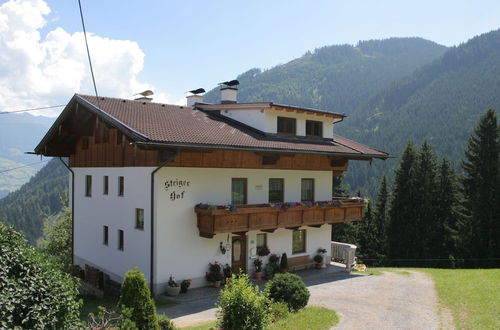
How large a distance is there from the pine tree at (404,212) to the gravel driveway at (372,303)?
29416 millimetres

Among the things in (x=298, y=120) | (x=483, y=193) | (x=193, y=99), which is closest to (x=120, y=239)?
(x=193, y=99)

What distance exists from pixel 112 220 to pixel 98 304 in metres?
4.12

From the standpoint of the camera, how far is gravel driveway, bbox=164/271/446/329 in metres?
13.6

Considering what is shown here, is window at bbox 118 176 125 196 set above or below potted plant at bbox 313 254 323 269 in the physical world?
above

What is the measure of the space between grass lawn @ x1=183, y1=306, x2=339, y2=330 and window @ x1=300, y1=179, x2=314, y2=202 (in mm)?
9558

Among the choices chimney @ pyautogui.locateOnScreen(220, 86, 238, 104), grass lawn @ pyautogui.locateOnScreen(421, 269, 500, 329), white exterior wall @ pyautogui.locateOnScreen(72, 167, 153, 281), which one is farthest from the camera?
chimney @ pyautogui.locateOnScreen(220, 86, 238, 104)

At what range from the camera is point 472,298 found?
16.1m

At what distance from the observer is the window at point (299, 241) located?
23.8 metres

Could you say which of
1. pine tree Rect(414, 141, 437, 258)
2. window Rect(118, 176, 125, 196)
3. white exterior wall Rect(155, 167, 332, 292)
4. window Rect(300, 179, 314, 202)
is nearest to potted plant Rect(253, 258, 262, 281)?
white exterior wall Rect(155, 167, 332, 292)

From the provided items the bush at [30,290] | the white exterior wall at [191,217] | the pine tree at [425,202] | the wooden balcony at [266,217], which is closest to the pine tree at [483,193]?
the pine tree at [425,202]

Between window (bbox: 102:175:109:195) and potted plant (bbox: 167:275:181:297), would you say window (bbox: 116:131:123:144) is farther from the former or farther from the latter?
potted plant (bbox: 167:275:181:297)

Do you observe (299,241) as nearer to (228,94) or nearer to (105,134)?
(228,94)

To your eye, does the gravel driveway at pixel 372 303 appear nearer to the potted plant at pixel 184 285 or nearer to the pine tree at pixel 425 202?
the potted plant at pixel 184 285

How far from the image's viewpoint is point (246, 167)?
68.2ft
